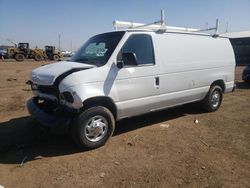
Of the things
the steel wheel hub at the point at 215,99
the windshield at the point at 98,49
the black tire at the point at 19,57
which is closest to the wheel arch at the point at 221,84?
the steel wheel hub at the point at 215,99

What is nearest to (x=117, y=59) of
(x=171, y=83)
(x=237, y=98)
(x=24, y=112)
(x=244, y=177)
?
(x=171, y=83)

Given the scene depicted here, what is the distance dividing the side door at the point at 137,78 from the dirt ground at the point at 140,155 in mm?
666

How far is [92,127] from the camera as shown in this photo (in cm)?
496

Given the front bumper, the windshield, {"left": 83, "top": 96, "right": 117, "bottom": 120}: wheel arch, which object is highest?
the windshield

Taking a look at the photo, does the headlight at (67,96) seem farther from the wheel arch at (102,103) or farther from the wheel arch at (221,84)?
the wheel arch at (221,84)

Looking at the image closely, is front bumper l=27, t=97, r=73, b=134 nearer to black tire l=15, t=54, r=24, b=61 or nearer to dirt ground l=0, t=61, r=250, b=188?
dirt ground l=0, t=61, r=250, b=188

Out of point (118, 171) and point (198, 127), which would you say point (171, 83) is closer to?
point (198, 127)

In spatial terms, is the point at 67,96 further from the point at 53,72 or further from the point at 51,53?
the point at 51,53

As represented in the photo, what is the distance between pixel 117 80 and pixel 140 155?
1.43 metres

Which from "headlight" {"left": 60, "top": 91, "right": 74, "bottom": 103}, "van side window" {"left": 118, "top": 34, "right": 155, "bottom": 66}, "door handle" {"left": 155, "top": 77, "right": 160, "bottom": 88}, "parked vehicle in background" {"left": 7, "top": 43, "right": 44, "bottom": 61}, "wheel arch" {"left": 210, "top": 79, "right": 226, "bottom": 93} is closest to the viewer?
"headlight" {"left": 60, "top": 91, "right": 74, "bottom": 103}

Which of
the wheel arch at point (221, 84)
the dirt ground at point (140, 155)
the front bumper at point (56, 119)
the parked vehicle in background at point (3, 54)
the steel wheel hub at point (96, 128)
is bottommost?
the dirt ground at point (140, 155)

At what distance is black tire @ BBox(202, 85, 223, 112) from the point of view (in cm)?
748

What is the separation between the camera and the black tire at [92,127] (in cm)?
474

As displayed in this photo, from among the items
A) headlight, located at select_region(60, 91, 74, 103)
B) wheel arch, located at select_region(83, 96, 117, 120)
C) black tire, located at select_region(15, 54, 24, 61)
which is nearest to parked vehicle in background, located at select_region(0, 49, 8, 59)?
black tire, located at select_region(15, 54, 24, 61)
